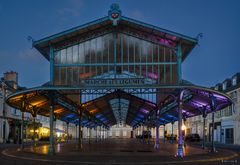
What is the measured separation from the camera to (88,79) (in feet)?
97.0

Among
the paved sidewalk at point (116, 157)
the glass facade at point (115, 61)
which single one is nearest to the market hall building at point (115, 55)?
the glass facade at point (115, 61)

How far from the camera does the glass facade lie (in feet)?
98.3

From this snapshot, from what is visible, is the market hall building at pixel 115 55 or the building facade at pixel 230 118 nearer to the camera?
the market hall building at pixel 115 55

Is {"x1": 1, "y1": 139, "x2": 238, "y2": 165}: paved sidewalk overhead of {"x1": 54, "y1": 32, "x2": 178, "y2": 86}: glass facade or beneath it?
beneath

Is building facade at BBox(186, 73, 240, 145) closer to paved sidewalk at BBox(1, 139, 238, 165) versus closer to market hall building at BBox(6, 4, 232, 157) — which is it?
paved sidewalk at BBox(1, 139, 238, 165)

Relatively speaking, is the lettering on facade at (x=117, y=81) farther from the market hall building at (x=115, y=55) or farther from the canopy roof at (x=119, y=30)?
the canopy roof at (x=119, y=30)

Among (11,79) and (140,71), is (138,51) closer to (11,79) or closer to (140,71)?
(140,71)

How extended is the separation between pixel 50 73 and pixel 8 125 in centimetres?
4059

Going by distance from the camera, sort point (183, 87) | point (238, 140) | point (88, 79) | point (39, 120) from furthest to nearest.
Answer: point (39, 120) → point (238, 140) → point (88, 79) → point (183, 87)

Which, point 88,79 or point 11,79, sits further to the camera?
point 11,79

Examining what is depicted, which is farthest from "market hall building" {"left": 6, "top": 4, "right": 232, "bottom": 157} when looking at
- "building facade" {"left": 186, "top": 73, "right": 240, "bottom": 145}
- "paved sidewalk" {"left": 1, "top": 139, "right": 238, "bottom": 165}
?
"building facade" {"left": 186, "top": 73, "right": 240, "bottom": 145}

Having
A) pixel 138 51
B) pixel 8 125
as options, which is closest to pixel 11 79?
pixel 8 125

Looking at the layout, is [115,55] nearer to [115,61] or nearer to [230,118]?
[115,61]

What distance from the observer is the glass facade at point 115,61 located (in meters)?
30.0
